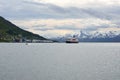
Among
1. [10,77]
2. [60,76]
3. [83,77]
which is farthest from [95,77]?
[10,77]

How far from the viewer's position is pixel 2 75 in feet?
308

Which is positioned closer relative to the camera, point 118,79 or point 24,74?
point 118,79

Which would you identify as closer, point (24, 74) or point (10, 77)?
point (10, 77)

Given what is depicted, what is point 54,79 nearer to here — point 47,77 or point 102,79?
point 47,77

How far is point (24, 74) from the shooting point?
97625 millimetres

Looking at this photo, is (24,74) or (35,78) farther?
A: (24,74)

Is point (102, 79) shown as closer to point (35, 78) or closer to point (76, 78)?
point (76, 78)

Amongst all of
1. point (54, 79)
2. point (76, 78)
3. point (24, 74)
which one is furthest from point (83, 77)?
point (24, 74)

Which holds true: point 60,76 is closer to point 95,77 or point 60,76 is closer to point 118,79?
point 95,77

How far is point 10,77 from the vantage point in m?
90.7

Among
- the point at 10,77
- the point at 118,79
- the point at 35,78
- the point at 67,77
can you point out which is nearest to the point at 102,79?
the point at 118,79

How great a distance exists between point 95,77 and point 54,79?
12725 millimetres

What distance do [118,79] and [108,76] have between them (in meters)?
6.73

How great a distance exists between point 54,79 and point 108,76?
17.2m
